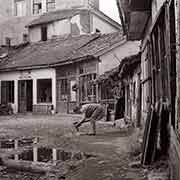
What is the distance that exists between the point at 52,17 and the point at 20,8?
27.0 ft

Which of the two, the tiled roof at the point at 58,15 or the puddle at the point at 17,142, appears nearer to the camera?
the puddle at the point at 17,142

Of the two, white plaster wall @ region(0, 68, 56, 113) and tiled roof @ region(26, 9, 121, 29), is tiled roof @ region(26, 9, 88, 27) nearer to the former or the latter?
tiled roof @ region(26, 9, 121, 29)

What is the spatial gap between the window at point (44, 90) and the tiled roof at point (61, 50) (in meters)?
1.79

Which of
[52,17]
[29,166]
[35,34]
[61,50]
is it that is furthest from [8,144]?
[35,34]

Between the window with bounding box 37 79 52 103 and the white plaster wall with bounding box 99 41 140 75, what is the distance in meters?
6.48

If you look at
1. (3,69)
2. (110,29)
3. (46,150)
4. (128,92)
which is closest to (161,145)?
(46,150)

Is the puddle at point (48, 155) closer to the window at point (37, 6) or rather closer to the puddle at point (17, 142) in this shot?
the puddle at point (17, 142)

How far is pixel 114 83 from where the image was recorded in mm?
18188

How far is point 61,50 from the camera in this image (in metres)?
26.3

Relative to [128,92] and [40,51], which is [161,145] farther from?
[40,51]

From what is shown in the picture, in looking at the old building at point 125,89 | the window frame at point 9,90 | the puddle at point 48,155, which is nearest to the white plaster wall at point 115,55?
the old building at point 125,89

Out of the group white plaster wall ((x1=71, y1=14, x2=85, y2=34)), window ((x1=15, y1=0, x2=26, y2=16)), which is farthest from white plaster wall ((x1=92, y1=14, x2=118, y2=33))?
window ((x1=15, y1=0, x2=26, y2=16))

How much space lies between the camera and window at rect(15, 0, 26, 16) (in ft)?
124

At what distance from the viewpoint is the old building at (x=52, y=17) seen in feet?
101
